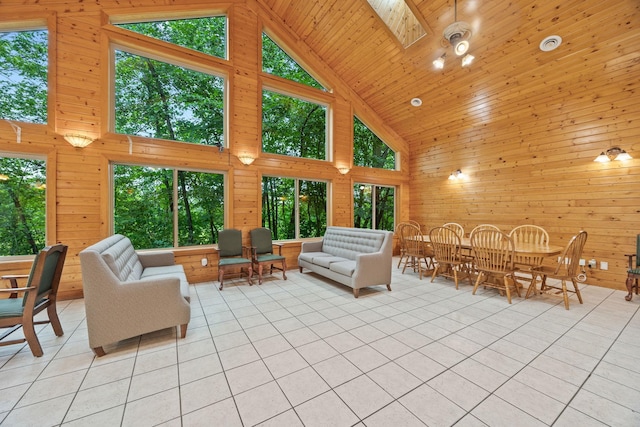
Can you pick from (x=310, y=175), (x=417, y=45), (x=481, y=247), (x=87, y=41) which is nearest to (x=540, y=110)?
(x=417, y=45)

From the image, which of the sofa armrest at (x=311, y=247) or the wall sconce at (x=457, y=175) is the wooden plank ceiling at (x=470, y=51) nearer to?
the wall sconce at (x=457, y=175)

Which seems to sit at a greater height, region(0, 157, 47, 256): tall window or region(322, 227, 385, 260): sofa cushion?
region(0, 157, 47, 256): tall window

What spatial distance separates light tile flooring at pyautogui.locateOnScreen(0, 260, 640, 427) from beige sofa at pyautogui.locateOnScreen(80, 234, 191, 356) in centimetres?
18

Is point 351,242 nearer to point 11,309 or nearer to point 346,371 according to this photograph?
point 346,371

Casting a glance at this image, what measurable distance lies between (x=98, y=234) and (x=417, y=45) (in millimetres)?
6068

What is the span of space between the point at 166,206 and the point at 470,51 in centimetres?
582

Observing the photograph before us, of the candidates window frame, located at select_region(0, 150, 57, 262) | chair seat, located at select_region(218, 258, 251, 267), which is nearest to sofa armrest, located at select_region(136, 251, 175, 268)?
chair seat, located at select_region(218, 258, 251, 267)

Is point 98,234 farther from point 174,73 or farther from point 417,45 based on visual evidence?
point 417,45

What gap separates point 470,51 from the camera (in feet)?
14.1

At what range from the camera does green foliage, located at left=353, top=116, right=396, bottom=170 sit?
21.8 ft

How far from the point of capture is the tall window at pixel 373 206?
265 inches

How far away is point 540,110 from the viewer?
4.66 meters

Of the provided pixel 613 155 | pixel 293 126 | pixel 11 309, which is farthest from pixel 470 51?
pixel 11 309

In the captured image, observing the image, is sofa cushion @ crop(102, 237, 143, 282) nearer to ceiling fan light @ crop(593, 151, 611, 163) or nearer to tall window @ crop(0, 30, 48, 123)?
tall window @ crop(0, 30, 48, 123)
